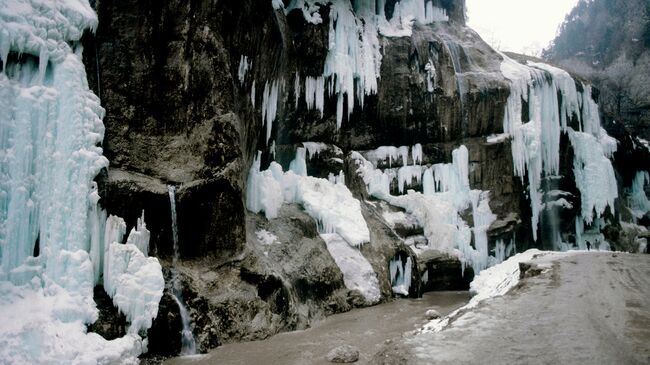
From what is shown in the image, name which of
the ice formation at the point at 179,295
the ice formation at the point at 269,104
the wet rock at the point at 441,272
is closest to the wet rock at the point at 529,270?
the wet rock at the point at 441,272

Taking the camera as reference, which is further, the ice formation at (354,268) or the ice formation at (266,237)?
the ice formation at (354,268)

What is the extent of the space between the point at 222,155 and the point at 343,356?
5.90 meters

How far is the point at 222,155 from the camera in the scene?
11.7 m

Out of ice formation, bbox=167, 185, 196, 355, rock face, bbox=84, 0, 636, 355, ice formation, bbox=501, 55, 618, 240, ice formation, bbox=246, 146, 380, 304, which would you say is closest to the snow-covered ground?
ice formation, bbox=167, 185, 196, 355

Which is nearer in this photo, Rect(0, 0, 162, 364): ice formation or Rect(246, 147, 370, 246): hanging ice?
Rect(0, 0, 162, 364): ice formation

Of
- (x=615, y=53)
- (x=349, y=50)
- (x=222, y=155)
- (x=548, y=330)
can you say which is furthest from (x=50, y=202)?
(x=615, y=53)

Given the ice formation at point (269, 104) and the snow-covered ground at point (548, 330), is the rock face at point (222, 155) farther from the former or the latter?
the snow-covered ground at point (548, 330)

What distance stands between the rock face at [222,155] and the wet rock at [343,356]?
2516 millimetres

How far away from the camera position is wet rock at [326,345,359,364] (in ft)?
27.9

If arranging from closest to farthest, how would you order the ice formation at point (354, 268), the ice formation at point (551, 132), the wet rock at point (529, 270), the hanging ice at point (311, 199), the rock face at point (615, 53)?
1. the wet rock at point (529, 270)
2. the hanging ice at point (311, 199)
3. the ice formation at point (354, 268)
4. the ice formation at point (551, 132)
5. the rock face at point (615, 53)

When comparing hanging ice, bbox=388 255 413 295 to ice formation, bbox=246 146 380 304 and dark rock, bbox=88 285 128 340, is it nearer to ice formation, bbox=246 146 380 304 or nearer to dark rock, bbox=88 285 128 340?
ice formation, bbox=246 146 380 304

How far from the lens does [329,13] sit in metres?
20.5

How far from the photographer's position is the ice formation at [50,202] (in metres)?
7.48

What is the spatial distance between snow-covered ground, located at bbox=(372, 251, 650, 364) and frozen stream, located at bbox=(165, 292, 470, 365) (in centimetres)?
231
